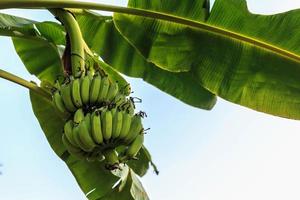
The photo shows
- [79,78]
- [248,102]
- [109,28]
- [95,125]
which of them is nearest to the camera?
[95,125]

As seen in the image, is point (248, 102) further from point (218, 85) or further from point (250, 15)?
point (250, 15)

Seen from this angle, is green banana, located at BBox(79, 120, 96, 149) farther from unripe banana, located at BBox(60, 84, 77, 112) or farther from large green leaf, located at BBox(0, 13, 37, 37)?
large green leaf, located at BBox(0, 13, 37, 37)

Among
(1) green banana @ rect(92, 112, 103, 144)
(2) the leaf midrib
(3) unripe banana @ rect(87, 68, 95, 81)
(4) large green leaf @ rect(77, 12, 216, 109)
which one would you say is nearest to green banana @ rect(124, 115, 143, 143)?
(1) green banana @ rect(92, 112, 103, 144)

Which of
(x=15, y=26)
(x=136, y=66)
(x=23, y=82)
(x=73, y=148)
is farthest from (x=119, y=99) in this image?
(x=136, y=66)

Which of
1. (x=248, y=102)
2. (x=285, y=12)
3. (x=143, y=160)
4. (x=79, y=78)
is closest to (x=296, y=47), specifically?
(x=285, y=12)

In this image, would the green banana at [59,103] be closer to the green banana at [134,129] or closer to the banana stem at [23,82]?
the green banana at [134,129]

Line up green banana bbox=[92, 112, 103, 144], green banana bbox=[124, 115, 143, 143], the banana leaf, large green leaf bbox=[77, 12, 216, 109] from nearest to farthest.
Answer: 1. green banana bbox=[92, 112, 103, 144]
2. green banana bbox=[124, 115, 143, 143]
3. the banana leaf
4. large green leaf bbox=[77, 12, 216, 109]
